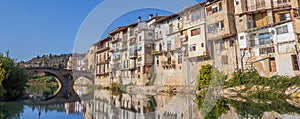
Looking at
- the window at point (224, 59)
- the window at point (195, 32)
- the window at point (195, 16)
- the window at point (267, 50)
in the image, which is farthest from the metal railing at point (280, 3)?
the window at point (195, 32)

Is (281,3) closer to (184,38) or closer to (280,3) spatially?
(280,3)

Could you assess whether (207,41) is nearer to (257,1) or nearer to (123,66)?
(257,1)

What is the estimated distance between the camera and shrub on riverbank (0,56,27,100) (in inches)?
325

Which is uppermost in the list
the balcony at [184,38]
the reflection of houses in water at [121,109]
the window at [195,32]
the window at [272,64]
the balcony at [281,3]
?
the balcony at [281,3]

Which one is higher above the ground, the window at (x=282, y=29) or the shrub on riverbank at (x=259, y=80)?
the window at (x=282, y=29)

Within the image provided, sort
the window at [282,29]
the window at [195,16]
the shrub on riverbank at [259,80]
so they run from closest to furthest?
the shrub on riverbank at [259,80], the window at [282,29], the window at [195,16]

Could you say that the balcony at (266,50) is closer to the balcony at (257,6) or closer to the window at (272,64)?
the window at (272,64)

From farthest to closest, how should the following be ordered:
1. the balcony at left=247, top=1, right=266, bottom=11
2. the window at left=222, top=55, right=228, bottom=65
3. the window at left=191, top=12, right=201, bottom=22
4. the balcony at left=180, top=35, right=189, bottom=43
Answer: the balcony at left=180, top=35, right=189, bottom=43, the window at left=191, top=12, right=201, bottom=22, the window at left=222, top=55, right=228, bottom=65, the balcony at left=247, top=1, right=266, bottom=11

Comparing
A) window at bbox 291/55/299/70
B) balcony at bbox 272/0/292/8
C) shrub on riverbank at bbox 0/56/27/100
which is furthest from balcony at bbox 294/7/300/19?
shrub on riverbank at bbox 0/56/27/100

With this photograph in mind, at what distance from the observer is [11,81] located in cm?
871

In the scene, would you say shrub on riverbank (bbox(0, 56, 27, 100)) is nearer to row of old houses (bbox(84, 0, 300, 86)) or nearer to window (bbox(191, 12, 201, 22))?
row of old houses (bbox(84, 0, 300, 86))

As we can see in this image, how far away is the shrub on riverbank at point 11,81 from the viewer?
8.25 meters

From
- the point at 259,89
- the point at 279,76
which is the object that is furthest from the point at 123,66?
the point at 279,76

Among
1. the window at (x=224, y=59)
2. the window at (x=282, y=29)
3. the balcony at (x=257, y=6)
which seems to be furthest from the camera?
the window at (x=224, y=59)
